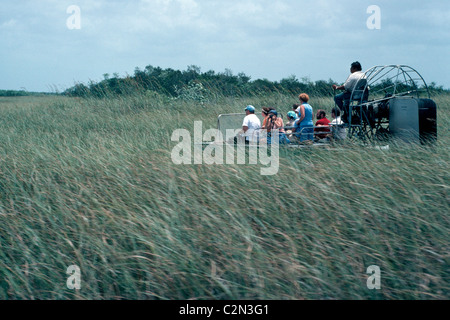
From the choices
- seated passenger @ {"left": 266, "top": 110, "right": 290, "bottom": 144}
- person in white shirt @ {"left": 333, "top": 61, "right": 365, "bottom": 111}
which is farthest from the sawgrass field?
person in white shirt @ {"left": 333, "top": 61, "right": 365, "bottom": 111}

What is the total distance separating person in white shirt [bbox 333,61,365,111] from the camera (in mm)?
6738

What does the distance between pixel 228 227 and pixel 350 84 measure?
4.65 meters

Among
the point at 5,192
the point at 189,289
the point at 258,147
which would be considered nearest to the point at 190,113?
the point at 258,147

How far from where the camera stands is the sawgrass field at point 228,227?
2525 mm

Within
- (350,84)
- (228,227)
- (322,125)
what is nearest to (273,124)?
(322,125)

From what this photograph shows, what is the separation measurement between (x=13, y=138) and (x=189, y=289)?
687cm

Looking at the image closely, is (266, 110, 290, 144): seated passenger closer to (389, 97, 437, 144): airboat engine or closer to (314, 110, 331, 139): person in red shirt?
(314, 110, 331, 139): person in red shirt

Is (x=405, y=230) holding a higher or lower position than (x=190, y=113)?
lower

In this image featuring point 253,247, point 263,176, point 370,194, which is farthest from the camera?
point 263,176

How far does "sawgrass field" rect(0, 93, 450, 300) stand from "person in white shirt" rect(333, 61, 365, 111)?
1754 mm

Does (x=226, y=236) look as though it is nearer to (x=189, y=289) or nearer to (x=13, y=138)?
(x=189, y=289)

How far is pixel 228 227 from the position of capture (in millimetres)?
3158

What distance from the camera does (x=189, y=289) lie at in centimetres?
250

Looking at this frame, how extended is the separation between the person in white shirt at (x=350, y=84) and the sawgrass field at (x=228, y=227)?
1.75 metres
